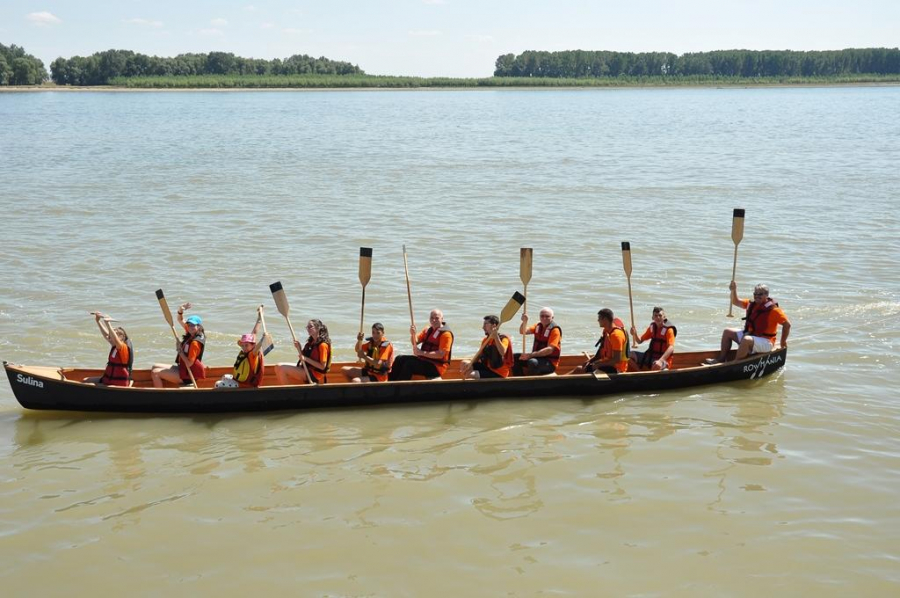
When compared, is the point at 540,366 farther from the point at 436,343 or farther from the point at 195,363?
the point at 195,363

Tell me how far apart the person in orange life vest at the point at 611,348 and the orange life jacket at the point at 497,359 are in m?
1.12

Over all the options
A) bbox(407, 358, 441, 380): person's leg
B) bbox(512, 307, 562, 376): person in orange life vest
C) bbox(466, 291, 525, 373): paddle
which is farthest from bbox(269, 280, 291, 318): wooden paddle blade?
bbox(512, 307, 562, 376): person in orange life vest

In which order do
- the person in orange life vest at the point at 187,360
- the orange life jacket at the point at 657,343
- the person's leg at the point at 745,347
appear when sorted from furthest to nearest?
the person's leg at the point at 745,347
the orange life jacket at the point at 657,343
the person in orange life vest at the point at 187,360

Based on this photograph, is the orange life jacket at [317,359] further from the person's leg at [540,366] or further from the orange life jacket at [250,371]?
the person's leg at [540,366]

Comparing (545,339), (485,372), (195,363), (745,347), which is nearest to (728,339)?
(745,347)

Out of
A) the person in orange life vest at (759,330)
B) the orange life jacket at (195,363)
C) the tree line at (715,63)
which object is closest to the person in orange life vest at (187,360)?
the orange life jacket at (195,363)

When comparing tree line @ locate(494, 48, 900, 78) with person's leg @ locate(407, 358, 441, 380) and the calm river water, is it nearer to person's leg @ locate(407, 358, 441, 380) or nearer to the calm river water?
the calm river water

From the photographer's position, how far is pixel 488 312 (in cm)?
1620

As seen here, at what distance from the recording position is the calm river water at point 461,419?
8.12 m

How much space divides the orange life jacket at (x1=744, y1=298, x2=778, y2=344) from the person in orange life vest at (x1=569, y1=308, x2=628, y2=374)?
6.45ft

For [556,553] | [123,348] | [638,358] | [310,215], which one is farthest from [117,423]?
[310,215]

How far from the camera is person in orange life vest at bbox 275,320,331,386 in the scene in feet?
37.0

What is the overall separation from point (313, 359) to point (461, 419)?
1908 mm

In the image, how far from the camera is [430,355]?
11688 mm
